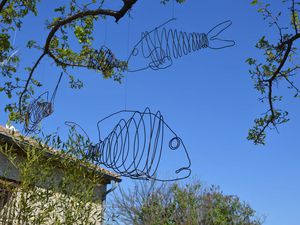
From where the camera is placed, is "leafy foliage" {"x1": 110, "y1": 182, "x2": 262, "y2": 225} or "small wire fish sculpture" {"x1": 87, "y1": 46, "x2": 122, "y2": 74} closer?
"small wire fish sculpture" {"x1": 87, "y1": 46, "x2": 122, "y2": 74}

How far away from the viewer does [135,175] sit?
3.73 metres

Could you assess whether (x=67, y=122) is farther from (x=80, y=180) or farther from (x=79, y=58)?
(x=79, y=58)

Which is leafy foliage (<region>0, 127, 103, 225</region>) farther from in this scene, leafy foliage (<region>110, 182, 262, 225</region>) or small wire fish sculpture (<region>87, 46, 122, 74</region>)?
leafy foliage (<region>110, 182, 262, 225</region>)

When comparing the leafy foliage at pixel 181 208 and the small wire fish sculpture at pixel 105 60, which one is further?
the leafy foliage at pixel 181 208

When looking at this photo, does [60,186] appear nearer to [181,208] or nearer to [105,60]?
[105,60]

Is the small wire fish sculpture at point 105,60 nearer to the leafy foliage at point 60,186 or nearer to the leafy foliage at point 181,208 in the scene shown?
the leafy foliage at point 60,186

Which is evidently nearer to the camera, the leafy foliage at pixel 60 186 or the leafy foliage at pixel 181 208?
the leafy foliage at pixel 60 186

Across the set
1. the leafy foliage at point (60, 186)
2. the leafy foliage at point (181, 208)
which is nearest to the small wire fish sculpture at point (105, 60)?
the leafy foliage at point (60, 186)

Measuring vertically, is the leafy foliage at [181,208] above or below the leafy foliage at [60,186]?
above

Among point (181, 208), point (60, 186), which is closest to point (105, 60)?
point (60, 186)

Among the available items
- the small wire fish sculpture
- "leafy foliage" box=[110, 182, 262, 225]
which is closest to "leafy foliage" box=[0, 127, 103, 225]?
the small wire fish sculpture

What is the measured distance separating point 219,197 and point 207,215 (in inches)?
36.9

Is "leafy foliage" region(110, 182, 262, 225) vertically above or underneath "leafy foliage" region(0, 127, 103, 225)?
above

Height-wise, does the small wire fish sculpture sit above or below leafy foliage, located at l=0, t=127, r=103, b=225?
above
